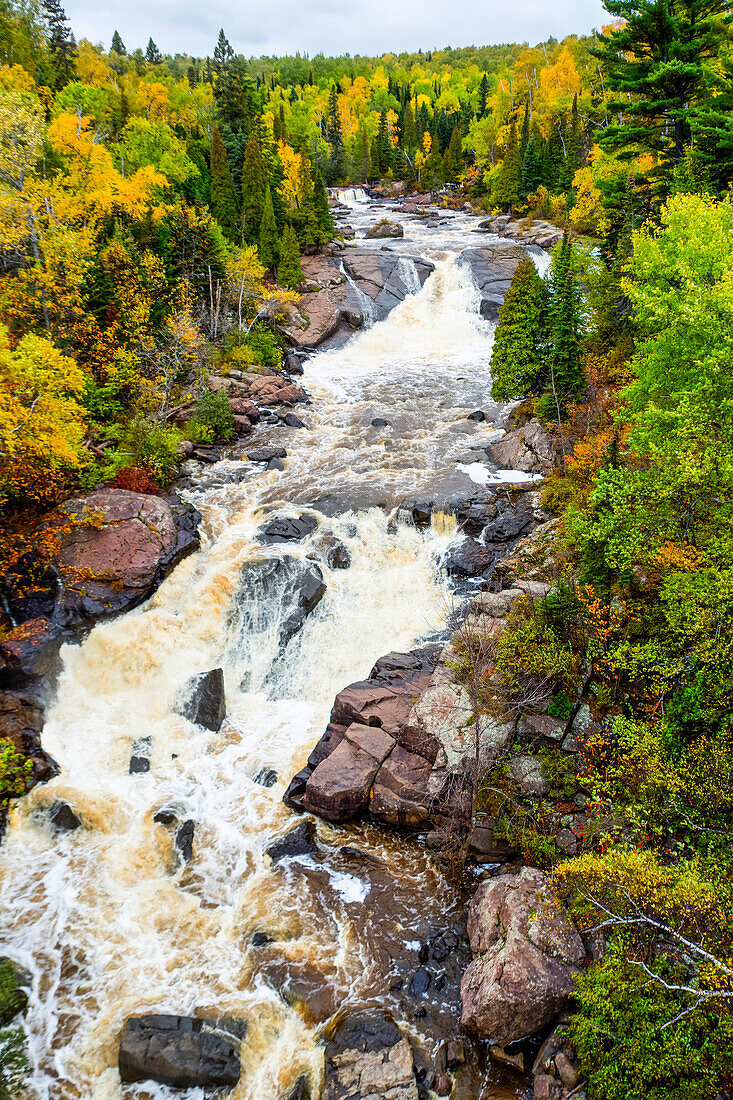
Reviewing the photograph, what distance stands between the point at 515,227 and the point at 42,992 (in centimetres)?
6725

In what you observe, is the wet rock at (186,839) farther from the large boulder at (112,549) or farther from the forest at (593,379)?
the large boulder at (112,549)

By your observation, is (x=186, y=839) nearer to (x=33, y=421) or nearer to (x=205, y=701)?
(x=205, y=701)

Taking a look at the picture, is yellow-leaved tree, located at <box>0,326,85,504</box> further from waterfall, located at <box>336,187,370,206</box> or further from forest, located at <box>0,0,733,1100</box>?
waterfall, located at <box>336,187,370,206</box>

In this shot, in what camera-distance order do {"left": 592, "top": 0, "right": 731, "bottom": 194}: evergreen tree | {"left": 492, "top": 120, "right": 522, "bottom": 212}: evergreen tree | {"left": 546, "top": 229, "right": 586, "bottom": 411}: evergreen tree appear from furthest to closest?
1. {"left": 492, "top": 120, "right": 522, "bottom": 212}: evergreen tree
2. {"left": 546, "top": 229, "right": 586, "bottom": 411}: evergreen tree
3. {"left": 592, "top": 0, "right": 731, "bottom": 194}: evergreen tree

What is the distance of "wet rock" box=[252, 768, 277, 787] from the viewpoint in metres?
16.9

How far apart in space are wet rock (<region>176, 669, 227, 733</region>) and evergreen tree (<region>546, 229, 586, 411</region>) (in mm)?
18127

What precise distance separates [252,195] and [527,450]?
35249 mm

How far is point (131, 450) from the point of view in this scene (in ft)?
89.7

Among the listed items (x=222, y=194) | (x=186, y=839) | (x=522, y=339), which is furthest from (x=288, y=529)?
(x=222, y=194)

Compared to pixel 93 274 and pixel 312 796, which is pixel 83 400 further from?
pixel 312 796

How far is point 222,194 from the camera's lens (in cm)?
4544

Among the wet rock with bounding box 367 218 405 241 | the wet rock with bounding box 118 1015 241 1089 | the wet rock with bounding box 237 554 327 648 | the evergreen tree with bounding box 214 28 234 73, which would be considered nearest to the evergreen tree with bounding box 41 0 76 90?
the evergreen tree with bounding box 214 28 234 73

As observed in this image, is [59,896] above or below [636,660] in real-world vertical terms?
below

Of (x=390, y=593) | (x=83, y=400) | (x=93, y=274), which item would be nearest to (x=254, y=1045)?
(x=390, y=593)
